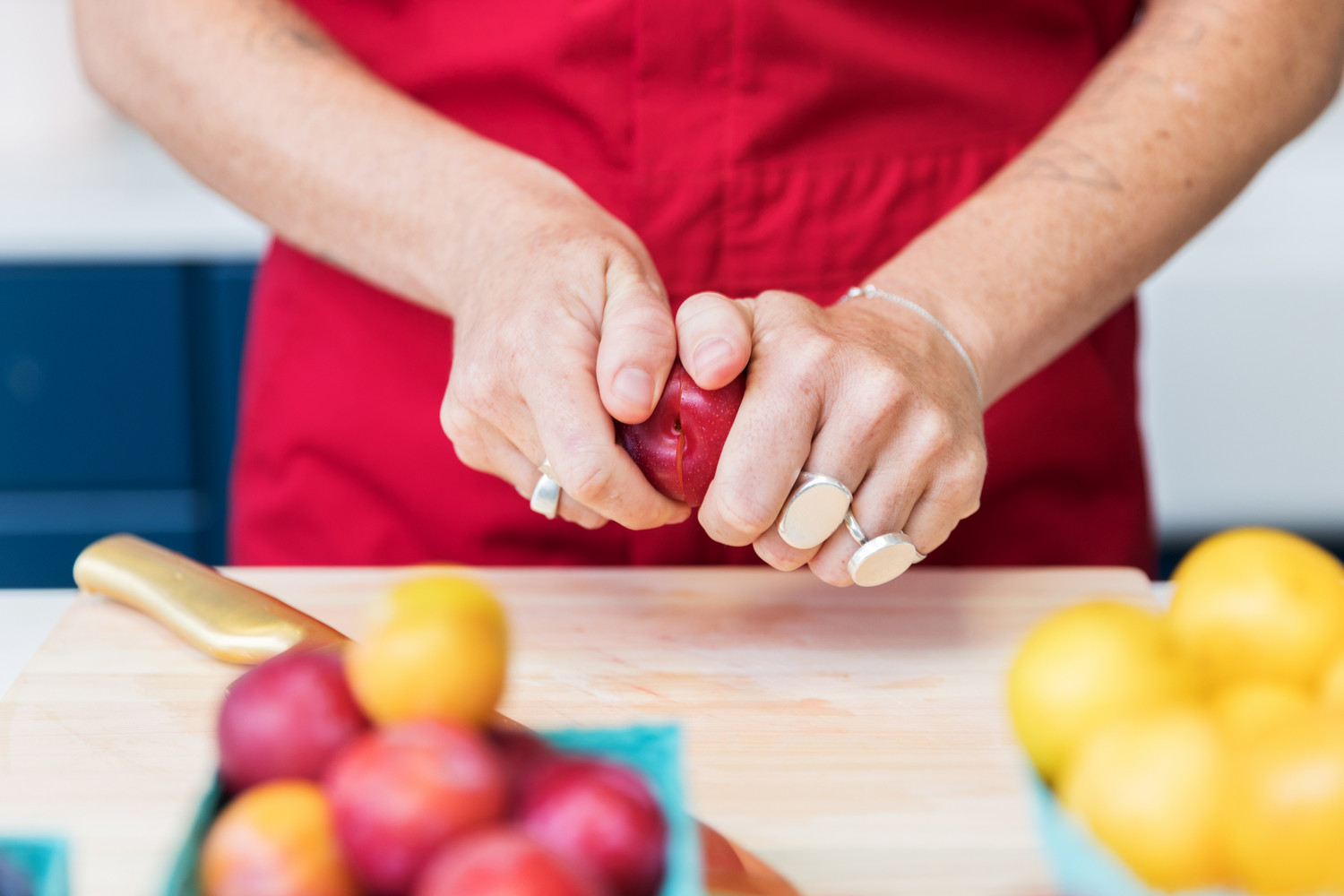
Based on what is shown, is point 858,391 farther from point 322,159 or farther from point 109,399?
point 109,399

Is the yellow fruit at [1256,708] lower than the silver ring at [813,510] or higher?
higher

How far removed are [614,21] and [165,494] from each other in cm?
126

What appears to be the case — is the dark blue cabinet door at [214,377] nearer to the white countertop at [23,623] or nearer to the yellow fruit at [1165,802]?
the white countertop at [23,623]

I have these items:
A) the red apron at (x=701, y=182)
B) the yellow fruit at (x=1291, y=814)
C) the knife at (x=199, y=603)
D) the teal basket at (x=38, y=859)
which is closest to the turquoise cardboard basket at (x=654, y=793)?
the teal basket at (x=38, y=859)

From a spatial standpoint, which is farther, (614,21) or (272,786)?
(614,21)

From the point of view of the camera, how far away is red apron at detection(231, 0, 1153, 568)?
0.86 meters

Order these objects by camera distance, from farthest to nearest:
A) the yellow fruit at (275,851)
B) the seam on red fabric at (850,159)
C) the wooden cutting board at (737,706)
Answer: the seam on red fabric at (850,159)
the wooden cutting board at (737,706)
the yellow fruit at (275,851)

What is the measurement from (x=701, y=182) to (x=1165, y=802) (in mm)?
627

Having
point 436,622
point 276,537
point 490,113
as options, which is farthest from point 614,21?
point 436,622

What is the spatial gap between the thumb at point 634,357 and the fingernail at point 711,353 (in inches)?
0.6

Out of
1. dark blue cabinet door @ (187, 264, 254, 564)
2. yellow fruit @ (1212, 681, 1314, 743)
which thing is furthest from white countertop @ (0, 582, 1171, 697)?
dark blue cabinet door @ (187, 264, 254, 564)

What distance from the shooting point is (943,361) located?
0.68m

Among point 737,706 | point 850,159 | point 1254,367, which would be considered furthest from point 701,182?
point 1254,367

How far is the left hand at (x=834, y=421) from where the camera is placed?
0.61 meters
